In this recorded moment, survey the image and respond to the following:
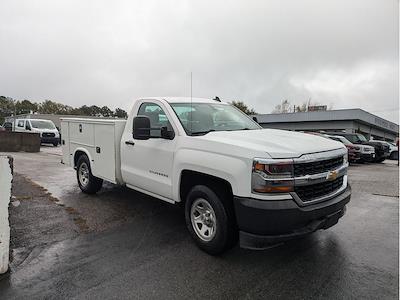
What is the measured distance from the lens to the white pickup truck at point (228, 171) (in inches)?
136

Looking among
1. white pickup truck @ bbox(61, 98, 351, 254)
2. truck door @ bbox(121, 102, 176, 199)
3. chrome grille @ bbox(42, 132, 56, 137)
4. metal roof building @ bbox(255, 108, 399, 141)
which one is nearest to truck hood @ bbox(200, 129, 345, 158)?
white pickup truck @ bbox(61, 98, 351, 254)

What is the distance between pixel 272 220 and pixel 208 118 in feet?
6.74

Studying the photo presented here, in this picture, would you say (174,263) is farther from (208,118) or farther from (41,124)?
(41,124)

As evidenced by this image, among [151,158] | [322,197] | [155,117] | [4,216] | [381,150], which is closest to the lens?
[4,216]

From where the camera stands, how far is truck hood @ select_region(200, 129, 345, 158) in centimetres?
354

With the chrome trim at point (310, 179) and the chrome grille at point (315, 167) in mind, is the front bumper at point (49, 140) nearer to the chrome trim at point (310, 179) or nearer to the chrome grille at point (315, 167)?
the chrome grille at point (315, 167)

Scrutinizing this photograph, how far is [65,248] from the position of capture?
4254 mm

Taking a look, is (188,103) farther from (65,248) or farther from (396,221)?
(396,221)

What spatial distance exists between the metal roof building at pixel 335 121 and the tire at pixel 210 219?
32611 millimetres

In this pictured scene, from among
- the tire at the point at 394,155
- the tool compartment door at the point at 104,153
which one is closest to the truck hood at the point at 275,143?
the tool compartment door at the point at 104,153

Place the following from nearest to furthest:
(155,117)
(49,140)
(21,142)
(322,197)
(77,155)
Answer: (322,197) < (155,117) < (77,155) < (21,142) < (49,140)

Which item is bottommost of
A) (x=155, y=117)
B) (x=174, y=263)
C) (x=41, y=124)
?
(x=174, y=263)

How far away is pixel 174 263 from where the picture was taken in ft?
12.6

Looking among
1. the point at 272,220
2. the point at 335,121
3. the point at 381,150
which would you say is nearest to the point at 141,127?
the point at 272,220
